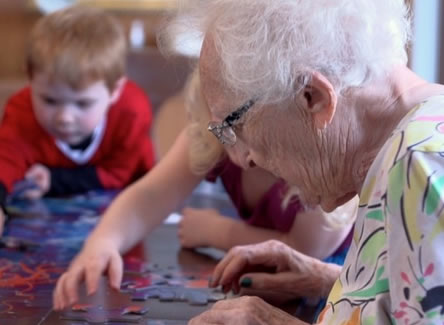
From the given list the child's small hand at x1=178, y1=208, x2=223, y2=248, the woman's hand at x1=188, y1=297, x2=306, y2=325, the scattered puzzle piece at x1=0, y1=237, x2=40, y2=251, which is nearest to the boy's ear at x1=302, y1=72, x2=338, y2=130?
the woman's hand at x1=188, y1=297, x2=306, y2=325

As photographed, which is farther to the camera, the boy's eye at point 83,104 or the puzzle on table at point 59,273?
the boy's eye at point 83,104

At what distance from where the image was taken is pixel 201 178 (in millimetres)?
1799

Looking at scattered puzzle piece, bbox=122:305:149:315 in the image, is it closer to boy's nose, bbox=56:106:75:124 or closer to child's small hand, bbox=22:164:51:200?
child's small hand, bbox=22:164:51:200

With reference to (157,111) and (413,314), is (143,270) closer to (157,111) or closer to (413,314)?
(413,314)

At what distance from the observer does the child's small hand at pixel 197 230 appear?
1.73 meters

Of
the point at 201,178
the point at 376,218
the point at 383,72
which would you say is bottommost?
the point at 201,178

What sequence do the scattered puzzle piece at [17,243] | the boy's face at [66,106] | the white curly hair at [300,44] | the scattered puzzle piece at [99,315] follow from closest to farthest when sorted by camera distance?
the white curly hair at [300,44] < the scattered puzzle piece at [99,315] < the scattered puzzle piece at [17,243] < the boy's face at [66,106]

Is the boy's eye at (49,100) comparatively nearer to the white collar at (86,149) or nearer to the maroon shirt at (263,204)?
the white collar at (86,149)

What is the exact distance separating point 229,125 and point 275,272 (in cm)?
41

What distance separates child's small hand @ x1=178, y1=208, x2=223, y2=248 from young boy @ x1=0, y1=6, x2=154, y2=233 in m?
0.59

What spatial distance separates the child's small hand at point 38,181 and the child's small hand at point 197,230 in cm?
58

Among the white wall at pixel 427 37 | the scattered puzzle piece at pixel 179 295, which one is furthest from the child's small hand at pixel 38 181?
the white wall at pixel 427 37

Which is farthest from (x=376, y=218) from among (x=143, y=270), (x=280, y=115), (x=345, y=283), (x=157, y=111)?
(x=157, y=111)

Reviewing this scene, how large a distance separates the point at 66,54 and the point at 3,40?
1875 millimetres
